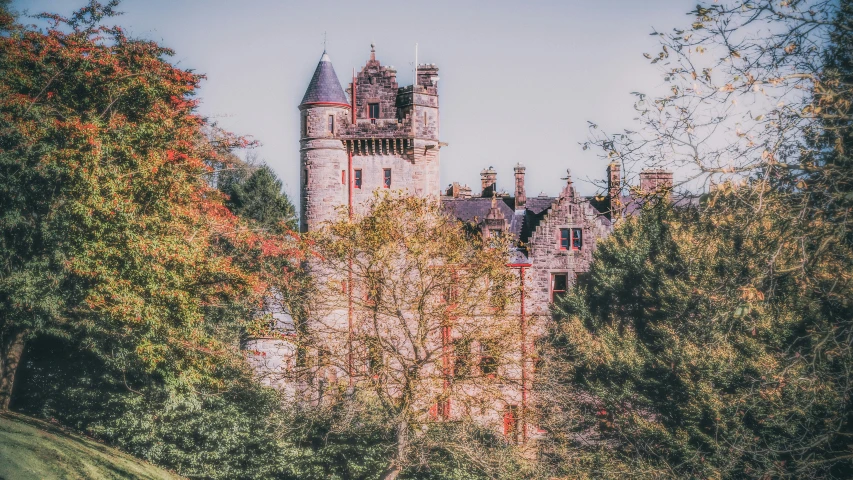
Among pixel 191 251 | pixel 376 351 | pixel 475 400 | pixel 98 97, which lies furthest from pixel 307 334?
pixel 98 97

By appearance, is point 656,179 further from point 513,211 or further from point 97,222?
point 513,211

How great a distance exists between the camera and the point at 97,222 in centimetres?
2072

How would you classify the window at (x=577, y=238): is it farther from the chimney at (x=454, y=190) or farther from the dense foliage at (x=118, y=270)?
the dense foliage at (x=118, y=270)

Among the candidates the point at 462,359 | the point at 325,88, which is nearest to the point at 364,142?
the point at 325,88

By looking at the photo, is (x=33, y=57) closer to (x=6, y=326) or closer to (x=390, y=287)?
(x=6, y=326)

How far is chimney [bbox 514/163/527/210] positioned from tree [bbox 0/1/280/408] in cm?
1703

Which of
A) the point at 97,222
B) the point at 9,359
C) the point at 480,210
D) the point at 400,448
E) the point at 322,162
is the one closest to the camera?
the point at 97,222

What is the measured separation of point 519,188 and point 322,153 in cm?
1087

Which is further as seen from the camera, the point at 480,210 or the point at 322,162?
the point at 480,210

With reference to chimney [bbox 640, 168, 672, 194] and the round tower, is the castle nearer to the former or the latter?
the round tower

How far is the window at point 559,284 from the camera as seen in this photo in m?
35.9

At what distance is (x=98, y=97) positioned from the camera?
24703 mm

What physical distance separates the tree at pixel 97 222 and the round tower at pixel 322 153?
25.4 feet

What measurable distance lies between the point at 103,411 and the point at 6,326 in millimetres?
4620
